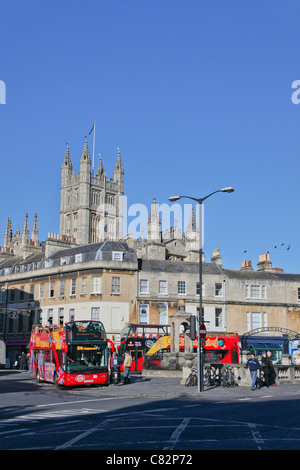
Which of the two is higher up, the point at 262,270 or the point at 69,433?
the point at 262,270

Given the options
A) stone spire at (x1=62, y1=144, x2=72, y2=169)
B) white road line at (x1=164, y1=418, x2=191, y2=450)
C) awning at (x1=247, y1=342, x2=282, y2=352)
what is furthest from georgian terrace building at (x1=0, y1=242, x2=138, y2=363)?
stone spire at (x1=62, y1=144, x2=72, y2=169)

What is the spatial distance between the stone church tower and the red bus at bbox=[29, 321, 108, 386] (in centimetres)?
11862

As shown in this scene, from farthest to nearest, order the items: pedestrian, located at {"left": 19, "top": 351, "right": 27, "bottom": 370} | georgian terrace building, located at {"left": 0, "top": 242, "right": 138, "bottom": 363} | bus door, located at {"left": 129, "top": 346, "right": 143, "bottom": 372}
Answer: georgian terrace building, located at {"left": 0, "top": 242, "right": 138, "bottom": 363} < pedestrian, located at {"left": 19, "top": 351, "right": 27, "bottom": 370} < bus door, located at {"left": 129, "top": 346, "right": 143, "bottom": 372}

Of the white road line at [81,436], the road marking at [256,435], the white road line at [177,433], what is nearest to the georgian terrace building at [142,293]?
the white road line at [177,433]

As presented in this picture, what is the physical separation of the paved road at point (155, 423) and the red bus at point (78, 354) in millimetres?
5337

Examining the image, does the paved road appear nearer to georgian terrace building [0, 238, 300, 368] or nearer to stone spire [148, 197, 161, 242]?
georgian terrace building [0, 238, 300, 368]

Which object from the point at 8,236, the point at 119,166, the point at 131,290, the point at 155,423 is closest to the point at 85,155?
the point at 119,166

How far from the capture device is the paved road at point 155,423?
1016 centimetres

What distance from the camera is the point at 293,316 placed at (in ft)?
187

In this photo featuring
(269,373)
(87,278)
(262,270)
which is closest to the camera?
(269,373)

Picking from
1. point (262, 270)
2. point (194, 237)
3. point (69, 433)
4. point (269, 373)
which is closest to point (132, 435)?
point (69, 433)

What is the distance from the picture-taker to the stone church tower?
15100cm
